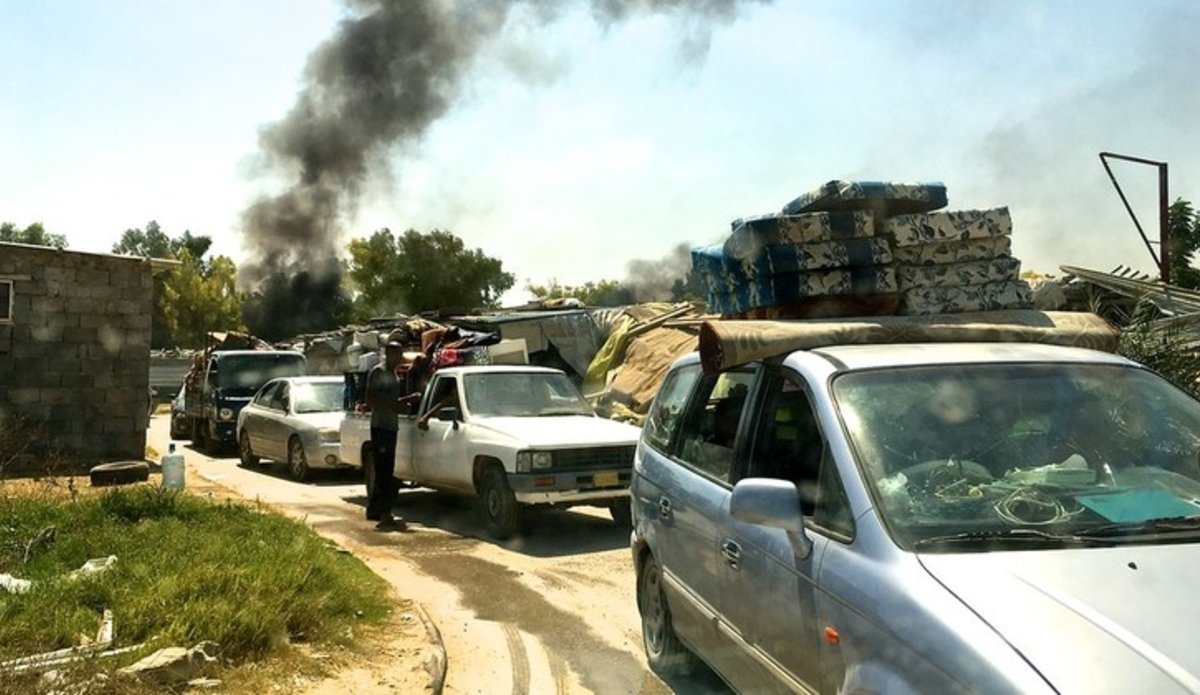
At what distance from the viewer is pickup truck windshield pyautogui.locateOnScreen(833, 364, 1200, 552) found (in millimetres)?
2850

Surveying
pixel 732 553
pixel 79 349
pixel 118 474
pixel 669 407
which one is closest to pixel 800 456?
pixel 732 553

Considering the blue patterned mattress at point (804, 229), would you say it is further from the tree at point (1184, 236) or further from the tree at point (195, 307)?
the tree at point (195, 307)

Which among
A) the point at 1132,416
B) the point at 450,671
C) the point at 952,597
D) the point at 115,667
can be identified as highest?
the point at 1132,416

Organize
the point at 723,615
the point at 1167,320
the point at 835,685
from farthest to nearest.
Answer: the point at 1167,320 → the point at 723,615 → the point at 835,685

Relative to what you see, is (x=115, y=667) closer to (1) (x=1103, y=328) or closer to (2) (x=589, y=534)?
(1) (x=1103, y=328)

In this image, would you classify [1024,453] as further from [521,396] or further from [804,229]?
[521,396]

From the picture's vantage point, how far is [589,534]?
9.21 meters

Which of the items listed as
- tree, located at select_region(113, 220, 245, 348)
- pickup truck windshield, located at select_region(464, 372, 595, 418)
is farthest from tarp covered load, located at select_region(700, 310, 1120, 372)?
tree, located at select_region(113, 220, 245, 348)

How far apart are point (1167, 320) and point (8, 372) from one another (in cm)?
1379

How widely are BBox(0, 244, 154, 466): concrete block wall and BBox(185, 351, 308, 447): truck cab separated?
4.21 metres

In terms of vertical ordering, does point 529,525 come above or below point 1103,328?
below

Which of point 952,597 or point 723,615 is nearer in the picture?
point 952,597

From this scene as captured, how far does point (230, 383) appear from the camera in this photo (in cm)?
1912

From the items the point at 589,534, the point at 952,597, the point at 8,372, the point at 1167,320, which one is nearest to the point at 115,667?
the point at 952,597
